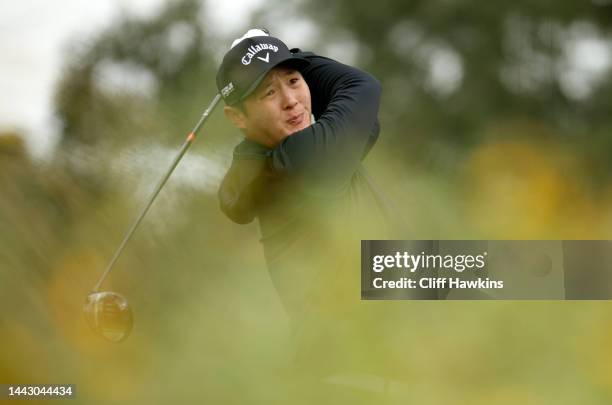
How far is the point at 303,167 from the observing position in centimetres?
163

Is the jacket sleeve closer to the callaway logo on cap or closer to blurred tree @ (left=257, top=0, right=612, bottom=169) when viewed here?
the callaway logo on cap

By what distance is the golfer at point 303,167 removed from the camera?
5.39 ft

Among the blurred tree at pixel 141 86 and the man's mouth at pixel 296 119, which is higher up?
the blurred tree at pixel 141 86

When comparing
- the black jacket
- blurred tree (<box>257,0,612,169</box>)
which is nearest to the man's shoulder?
the black jacket

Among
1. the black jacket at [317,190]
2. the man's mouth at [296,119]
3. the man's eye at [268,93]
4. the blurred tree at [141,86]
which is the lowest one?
the black jacket at [317,190]

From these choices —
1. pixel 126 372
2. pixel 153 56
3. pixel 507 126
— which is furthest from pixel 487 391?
pixel 507 126

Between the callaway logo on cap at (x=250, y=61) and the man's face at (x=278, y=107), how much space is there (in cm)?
2

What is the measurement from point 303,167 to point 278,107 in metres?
0.13

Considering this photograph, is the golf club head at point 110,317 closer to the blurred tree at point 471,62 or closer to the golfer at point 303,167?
the golfer at point 303,167

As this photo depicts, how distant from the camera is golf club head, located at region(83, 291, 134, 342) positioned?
1.97 meters

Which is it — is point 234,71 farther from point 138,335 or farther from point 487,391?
point 138,335

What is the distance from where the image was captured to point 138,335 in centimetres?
330

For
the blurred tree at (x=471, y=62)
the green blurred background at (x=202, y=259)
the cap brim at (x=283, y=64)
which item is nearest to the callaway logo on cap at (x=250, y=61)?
the cap brim at (x=283, y=64)

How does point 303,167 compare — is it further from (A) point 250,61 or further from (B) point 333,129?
(A) point 250,61
